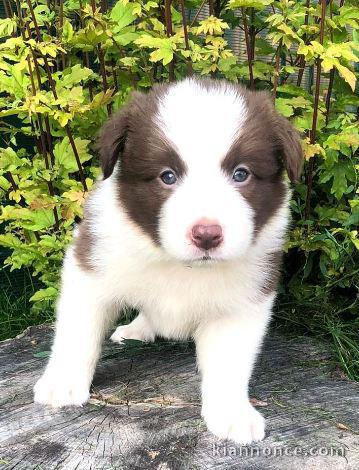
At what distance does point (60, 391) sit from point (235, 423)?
2.58ft

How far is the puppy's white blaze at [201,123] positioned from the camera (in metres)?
2.41

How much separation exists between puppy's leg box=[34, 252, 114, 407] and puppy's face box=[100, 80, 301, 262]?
1.48 ft

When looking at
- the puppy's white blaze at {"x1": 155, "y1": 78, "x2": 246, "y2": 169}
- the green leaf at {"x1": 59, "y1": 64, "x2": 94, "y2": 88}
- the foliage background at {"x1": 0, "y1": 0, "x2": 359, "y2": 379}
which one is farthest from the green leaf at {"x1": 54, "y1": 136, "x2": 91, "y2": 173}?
the puppy's white blaze at {"x1": 155, "y1": 78, "x2": 246, "y2": 169}

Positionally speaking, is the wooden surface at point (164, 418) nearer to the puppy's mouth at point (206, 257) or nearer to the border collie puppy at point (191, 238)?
the border collie puppy at point (191, 238)

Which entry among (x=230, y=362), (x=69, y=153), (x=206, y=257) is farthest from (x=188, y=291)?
(x=69, y=153)

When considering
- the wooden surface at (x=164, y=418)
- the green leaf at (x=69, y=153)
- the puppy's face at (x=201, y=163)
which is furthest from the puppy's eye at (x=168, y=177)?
the green leaf at (x=69, y=153)

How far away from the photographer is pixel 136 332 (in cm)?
374

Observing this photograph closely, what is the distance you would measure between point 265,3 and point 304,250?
1.45 meters

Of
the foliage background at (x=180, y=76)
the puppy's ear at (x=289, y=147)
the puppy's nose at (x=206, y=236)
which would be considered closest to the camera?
the puppy's nose at (x=206, y=236)

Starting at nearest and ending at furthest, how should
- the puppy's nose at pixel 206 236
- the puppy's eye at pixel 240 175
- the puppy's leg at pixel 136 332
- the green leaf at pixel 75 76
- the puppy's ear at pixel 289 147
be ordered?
the puppy's nose at pixel 206 236, the puppy's eye at pixel 240 175, the puppy's ear at pixel 289 147, the green leaf at pixel 75 76, the puppy's leg at pixel 136 332

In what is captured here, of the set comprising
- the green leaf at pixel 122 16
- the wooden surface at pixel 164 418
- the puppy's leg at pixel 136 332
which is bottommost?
the puppy's leg at pixel 136 332

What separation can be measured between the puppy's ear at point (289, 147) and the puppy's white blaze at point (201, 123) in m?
0.20

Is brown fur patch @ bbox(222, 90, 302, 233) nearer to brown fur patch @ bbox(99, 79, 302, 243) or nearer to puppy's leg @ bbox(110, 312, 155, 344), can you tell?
brown fur patch @ bbox(99, 79, 302, 243)

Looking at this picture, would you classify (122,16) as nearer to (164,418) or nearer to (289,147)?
(289,147)
